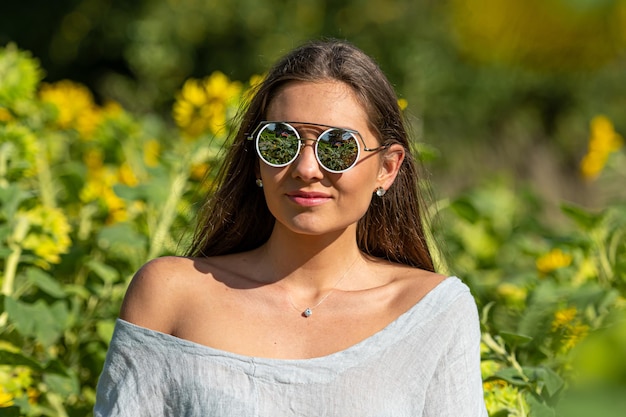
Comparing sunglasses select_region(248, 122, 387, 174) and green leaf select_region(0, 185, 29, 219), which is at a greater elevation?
sunglasses select_region(248, 122, 387, 174)

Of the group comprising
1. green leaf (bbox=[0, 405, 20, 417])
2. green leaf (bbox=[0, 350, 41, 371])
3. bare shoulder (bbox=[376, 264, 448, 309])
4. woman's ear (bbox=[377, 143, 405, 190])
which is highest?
woman's ear (bbox=[377, 143, 405, 190])

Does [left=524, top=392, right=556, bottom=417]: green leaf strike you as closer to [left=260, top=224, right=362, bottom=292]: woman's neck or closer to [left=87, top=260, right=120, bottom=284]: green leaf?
[left=260, top=224, right=362, bottom=292]: woman's neck

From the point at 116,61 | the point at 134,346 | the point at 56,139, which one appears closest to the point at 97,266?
the point at 134,346

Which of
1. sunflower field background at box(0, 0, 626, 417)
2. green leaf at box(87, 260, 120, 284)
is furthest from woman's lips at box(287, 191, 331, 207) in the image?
green leaf at box(87, 260, 120, 284)

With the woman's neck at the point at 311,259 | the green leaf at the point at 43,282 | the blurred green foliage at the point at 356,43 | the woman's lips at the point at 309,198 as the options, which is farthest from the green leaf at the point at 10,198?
the blurred green foliage at the point at 356,43

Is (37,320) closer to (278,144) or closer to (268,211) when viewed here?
(268,211)

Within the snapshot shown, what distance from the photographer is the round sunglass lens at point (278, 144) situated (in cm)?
160

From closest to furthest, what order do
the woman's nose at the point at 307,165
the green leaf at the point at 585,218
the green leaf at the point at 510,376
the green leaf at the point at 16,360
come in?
the woman's nose at the point at 307,165 → the green leaf at the point at 510,376 → the green leaf at the point at 16,360 → the green leaf at the point at 585,218

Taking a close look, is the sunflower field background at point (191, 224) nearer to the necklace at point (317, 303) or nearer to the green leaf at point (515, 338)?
the green leaf at point (515, 338)

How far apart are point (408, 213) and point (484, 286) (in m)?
0.68

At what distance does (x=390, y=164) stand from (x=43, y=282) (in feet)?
2.91

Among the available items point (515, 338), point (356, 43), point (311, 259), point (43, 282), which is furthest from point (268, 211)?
point (356, 43)

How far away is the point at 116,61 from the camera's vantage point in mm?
12477

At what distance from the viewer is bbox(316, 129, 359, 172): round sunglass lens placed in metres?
1.58
